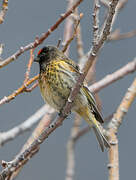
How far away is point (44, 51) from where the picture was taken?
4.86 meters

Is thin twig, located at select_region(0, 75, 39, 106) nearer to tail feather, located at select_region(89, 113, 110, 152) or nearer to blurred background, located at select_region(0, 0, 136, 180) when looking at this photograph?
tail feather, located at select_region(89, 113, 110, 152)

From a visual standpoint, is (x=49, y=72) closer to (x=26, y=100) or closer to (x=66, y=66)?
(x=66, y=66)

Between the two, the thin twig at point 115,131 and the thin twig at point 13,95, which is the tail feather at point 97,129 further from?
the thin twig at point 13,95

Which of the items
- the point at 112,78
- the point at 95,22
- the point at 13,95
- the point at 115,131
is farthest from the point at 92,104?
the point at 95,22

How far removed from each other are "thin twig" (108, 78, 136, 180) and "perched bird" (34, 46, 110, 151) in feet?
1.66

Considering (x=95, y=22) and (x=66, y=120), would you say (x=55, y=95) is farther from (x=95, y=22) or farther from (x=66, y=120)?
(x=66, y=120)

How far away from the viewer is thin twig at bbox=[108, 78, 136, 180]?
318 centimetres

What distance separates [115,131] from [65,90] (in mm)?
818

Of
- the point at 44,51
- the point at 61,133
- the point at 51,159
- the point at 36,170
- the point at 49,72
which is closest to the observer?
the point at 49,72

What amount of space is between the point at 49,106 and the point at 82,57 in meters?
0.77

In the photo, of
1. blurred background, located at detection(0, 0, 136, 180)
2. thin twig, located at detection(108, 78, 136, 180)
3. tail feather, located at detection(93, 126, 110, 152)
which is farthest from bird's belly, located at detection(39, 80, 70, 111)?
blurred background, located at detection(0, 0, 136, 180)

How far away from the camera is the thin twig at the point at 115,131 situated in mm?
3176

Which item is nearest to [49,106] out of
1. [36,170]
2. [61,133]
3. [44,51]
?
[44,51]

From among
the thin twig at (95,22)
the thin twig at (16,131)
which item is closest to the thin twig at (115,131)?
the thin twig at (16,131)
